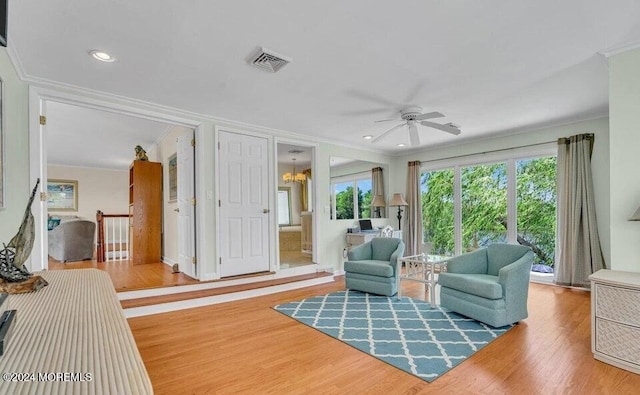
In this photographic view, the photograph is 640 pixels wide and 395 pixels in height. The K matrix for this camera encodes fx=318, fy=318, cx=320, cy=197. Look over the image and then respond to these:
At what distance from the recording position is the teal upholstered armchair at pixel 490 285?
121 inches

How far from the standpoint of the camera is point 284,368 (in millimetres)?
2350

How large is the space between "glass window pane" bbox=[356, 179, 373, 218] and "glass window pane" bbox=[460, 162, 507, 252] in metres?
1.89

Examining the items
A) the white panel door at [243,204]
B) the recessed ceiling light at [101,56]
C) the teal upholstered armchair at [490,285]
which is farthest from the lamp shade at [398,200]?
the recessed ceiling light at [101,56]

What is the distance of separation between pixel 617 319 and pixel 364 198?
491 centimetres

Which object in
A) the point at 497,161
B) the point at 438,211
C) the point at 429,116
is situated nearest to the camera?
the point at 429,116

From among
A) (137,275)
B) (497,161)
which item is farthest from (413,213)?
(137,275)

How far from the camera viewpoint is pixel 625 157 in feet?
8.12

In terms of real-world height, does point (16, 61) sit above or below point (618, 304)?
above

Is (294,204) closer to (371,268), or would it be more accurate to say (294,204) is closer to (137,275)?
(137,275)

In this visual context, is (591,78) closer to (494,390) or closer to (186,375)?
(494,390)

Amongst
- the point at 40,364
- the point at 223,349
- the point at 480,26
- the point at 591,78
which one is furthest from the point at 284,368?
the point at 591,78

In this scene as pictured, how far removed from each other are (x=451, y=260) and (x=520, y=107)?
6.83ft

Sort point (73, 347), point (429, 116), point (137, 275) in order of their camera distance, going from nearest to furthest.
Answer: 1. point (73, 347)
2. point (429, 116)
3. point (137, 275)

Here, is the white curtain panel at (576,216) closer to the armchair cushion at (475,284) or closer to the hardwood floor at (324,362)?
the hardwood floor at (324,362)
